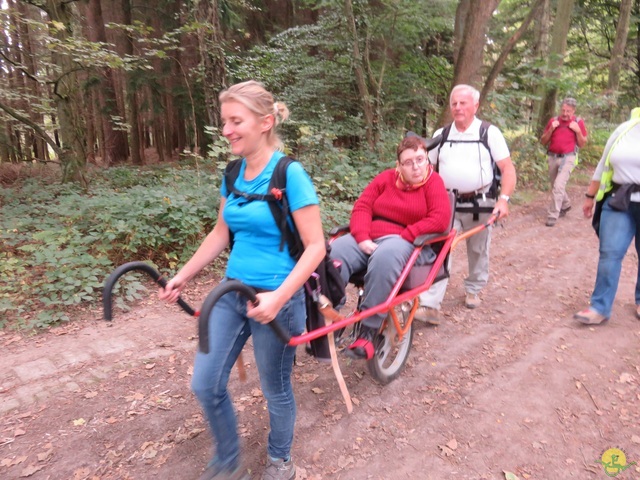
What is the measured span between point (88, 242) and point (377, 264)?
13.7ft

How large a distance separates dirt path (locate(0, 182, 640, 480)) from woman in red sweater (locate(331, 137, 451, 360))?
0.67m

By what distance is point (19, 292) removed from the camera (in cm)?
470

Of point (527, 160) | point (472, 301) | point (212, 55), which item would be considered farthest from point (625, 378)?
point (527, 160)

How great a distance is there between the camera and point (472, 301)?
486cm

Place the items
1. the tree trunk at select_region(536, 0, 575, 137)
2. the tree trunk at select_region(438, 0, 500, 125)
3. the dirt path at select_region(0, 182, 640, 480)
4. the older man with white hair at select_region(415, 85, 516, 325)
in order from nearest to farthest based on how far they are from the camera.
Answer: the dirt path at select_region(0, 182, 640, 480) → the older man with white hair at select_region(415, 85, 516, 325) → the tree trunk at select_region(438, 0, 500, 125) → the tree trunk at select_region(536, 0, 575, 137)

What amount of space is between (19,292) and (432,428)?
14.9 feet

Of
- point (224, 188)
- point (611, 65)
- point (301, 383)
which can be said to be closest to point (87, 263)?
point (301, 383)

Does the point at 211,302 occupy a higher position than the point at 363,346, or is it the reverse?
the point at 211,302

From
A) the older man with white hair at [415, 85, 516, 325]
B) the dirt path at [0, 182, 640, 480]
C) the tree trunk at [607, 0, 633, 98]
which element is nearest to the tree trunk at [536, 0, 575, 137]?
the tree trunk at [607, 0, 633, 98]

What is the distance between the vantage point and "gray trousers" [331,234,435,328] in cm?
299

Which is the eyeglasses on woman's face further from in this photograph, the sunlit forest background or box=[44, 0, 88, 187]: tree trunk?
box=[44, 0, 88, 187]: tree trunk

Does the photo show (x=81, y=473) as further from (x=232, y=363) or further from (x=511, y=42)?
(x=511, y=42)

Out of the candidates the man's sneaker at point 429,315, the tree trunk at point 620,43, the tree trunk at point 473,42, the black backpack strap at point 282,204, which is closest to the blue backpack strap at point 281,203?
the black backpack strap at point 282,204

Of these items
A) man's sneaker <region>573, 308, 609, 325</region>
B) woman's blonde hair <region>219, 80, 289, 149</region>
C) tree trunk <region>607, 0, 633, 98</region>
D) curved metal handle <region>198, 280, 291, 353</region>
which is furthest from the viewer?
tree trunk <region>607, 0, 633, 98</region>
